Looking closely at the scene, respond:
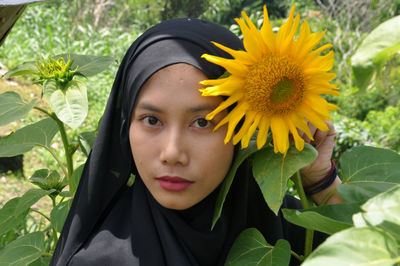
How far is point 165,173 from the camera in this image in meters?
1.04

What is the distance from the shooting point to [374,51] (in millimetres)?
597

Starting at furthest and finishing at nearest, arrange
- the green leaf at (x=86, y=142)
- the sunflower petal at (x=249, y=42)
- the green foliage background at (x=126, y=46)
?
the green foliage background at (x=126, y=46) < the green leaf at (x=86, y=142) < the sunflower petal at (x=249, y=42)

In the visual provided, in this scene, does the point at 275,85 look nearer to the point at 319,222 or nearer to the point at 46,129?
the point at 319,222

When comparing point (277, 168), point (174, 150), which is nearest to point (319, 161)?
point (277, 168)

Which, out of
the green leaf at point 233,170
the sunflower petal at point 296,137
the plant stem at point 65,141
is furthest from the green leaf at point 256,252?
the plant stem at point 65,141

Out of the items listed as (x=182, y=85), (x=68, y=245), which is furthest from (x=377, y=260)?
(x=68, y=245)

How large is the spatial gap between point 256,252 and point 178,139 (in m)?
0.28

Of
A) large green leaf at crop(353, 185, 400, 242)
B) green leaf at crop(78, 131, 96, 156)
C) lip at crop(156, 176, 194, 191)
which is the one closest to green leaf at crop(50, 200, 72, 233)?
green leaf at crop(78, 131, 96, 156)

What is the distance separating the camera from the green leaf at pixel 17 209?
1.31m

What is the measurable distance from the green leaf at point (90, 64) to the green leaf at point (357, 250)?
0.91m

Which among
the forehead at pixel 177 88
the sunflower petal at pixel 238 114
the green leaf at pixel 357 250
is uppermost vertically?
the forehead at pixel 177 88

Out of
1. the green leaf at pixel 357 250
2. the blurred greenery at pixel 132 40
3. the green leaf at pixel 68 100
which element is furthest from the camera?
the blurred greenery at pixel 132 40

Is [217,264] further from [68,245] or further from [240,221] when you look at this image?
[68,245]

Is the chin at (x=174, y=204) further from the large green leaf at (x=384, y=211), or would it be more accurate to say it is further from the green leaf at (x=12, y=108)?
the large green leaf at (x=384, y=211)
